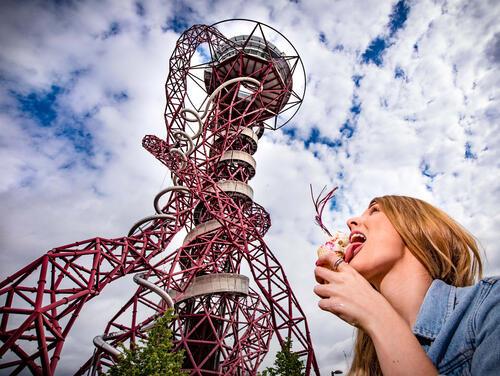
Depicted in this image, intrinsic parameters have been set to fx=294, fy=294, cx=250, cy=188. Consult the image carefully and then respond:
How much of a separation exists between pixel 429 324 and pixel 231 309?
19136 mm

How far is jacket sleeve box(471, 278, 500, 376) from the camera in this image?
0.91 m

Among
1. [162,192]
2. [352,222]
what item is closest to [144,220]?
[162,192]

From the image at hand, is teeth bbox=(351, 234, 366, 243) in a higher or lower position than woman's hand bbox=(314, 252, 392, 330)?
higher

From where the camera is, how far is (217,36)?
2505cm

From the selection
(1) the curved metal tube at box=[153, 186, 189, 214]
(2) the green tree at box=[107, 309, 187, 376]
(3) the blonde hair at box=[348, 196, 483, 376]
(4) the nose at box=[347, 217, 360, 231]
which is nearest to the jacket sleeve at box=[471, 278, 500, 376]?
(3) the blonde hair at box=[348, 196, 483, 376]

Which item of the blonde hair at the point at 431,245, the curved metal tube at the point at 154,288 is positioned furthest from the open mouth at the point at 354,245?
the curved metal tube at the point at 154,288

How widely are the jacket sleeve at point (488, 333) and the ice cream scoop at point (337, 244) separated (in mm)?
942

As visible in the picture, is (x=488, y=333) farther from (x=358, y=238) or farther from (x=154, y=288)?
(x=154, y=288)

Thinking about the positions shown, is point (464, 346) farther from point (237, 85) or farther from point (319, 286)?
point (237, 85)

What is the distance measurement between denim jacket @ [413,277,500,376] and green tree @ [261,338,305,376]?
59.4 ft

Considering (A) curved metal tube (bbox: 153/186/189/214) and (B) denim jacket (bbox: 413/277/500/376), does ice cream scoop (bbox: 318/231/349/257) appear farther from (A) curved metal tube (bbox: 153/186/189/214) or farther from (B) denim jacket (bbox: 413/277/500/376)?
(A) curved metal tube (bbox: 153/186/189/214)

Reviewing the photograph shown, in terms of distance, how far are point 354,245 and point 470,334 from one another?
3.07ft

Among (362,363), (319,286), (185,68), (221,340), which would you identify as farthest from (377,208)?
(185,68)

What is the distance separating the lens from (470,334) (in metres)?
1.08
